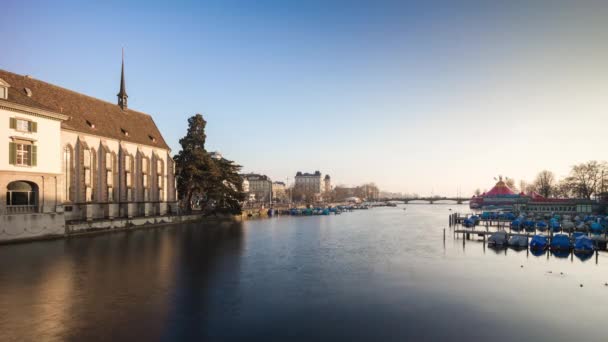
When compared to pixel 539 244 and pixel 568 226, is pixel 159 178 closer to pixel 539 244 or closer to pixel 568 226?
pixel 539 244

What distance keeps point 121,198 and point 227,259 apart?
3724 centimetres

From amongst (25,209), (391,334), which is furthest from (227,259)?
(25,209)

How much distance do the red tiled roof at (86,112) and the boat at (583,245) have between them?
224ft

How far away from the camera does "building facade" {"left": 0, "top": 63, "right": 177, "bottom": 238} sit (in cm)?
4106

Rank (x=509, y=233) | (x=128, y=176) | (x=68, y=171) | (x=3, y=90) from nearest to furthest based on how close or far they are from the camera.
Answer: (x=3, y=90) → (x=509, y=233) → (x=68, y=171) → (x=128, y=176)

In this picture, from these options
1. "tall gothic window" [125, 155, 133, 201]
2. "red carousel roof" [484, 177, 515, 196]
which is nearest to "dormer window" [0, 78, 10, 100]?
"tall gothic window" [125, 155, 133, 201]

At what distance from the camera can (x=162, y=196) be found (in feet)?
243

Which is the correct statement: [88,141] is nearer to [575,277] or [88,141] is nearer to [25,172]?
[25,172]

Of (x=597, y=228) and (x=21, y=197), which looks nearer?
(x=21, y=197)

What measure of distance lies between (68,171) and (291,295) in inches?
1810

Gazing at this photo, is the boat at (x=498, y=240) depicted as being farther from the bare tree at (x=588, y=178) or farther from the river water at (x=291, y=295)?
Result: the bare tree at (x=588, y=178)

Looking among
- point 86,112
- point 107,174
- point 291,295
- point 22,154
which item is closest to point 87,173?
point 107,174

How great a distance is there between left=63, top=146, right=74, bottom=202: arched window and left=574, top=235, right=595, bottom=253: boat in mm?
69286

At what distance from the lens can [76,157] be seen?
54.2 m
